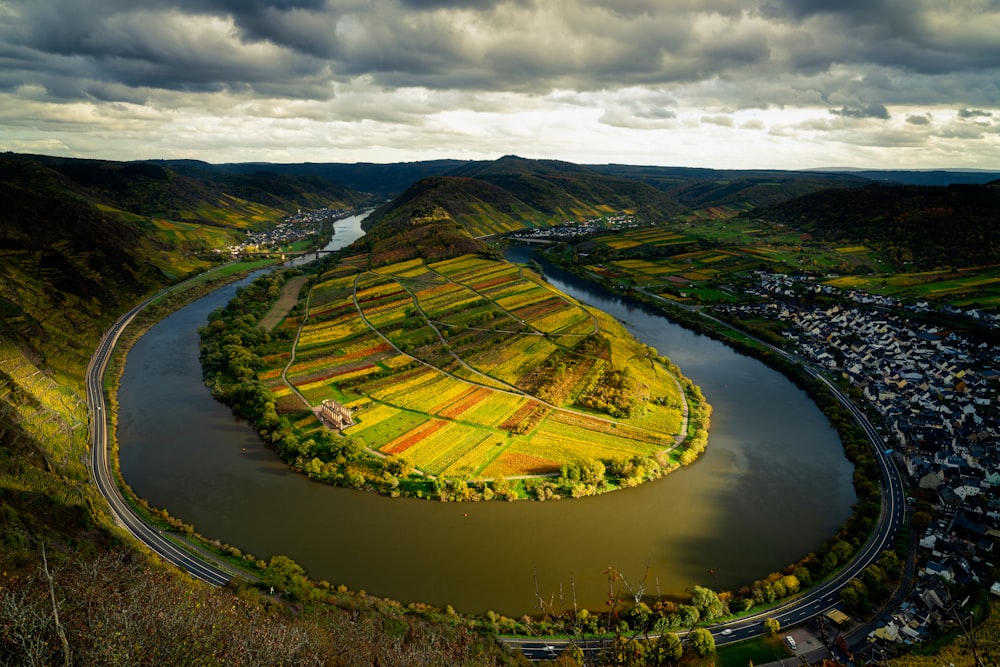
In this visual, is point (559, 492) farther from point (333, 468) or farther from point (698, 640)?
point (333, 468)

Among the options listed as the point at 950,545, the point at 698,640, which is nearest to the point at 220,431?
the point at 698,640

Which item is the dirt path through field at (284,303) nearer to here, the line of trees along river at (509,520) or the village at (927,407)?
the line of trees along river at (509,520)

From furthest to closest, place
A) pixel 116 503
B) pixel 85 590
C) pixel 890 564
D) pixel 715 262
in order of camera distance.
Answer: pixel 715 262 < pixel 116 503 < pixel 890 564 < pixel 85 590

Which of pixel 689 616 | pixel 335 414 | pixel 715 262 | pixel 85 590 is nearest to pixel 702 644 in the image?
pixel 689 616

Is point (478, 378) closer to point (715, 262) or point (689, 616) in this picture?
point (689, 616)

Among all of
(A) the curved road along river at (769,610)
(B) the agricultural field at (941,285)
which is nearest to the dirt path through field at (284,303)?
(A) the curved road along river at (769,610)

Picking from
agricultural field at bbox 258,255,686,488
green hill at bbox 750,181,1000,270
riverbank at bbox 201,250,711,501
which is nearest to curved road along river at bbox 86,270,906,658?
riverbank at bbox 201,250,711,501

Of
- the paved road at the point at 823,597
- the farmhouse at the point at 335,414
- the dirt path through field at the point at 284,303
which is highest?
the dirt path through field at the point at 284,303
